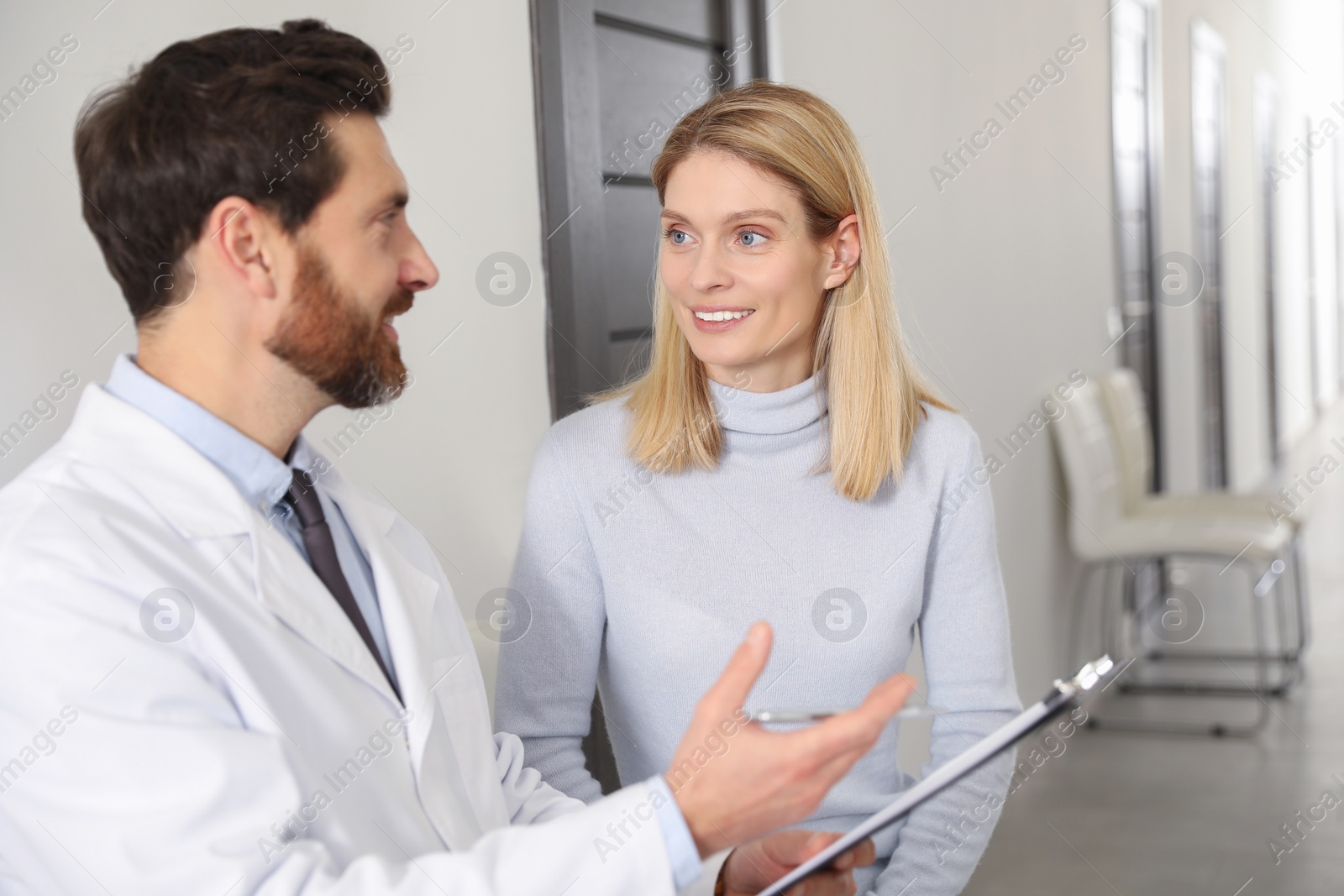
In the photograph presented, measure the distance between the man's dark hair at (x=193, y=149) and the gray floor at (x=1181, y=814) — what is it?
222 centimetres

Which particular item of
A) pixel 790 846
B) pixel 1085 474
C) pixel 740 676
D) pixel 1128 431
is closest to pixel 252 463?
pixel 740 676

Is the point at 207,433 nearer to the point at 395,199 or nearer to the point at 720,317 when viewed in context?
the point at 395,199

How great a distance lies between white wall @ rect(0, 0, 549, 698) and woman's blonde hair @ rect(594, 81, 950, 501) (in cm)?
32

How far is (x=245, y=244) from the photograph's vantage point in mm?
1077

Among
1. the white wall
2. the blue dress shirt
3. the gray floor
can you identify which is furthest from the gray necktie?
the gray floor

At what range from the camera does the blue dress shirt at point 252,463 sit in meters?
0.97

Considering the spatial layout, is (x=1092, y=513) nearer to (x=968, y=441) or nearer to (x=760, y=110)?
(x=968, y=441)

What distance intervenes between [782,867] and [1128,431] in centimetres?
380

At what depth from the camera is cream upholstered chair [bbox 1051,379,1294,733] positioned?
13.5ft

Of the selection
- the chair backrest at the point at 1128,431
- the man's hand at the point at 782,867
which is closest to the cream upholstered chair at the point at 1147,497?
the chair backrest at the point at 1128,431

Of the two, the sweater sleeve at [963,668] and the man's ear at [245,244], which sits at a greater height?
the man's ear at [245,244]

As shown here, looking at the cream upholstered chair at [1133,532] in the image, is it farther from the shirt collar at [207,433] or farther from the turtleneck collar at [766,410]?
the shirt collar at [207,433]

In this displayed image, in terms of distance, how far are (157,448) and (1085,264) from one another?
4.19m

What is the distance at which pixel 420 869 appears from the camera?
3.06 ft
